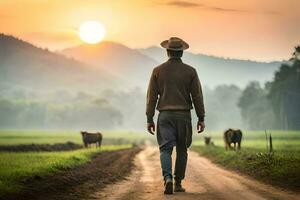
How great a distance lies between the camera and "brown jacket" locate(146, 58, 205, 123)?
12.6 metres

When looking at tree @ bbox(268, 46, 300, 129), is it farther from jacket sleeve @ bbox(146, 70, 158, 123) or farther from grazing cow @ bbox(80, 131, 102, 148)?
jacket sleeve @ bbox(146, 70, 158, 123)

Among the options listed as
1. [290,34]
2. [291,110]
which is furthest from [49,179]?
[291,110]

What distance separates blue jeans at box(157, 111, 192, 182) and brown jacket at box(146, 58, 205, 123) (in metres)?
0.18

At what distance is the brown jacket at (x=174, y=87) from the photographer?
12.6m

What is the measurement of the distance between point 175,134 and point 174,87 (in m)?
1.06

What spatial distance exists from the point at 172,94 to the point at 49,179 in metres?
4.65

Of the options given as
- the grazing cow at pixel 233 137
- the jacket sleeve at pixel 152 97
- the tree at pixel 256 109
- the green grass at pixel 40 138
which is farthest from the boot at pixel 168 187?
the tree at pixel 256 109

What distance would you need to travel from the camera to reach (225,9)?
113ft

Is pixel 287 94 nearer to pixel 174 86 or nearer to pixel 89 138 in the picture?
pixel 89 138

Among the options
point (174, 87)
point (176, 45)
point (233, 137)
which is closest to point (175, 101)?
point (174, 87)

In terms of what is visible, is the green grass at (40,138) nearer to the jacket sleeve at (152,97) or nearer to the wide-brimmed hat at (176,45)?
the jacket sleeve at (152,97)

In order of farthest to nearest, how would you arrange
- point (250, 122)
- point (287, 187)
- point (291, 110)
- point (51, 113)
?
point (51, 113) < point (250, 122) < point (291, 110) < point (287, 187)

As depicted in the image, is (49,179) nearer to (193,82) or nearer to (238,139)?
(193,82)

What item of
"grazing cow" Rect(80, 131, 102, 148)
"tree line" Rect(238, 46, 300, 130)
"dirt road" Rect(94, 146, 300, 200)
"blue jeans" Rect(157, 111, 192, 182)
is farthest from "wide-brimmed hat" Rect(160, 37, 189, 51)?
"tree line" Rect(238, 46, 300, 130)
